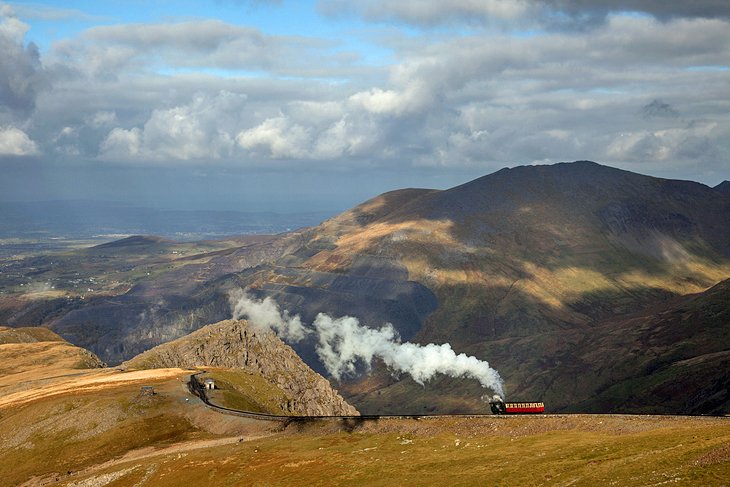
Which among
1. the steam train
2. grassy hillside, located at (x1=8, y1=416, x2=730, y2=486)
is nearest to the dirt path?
grassy hillside, located at (x1=8, y1=416, x2=730, y2=486)

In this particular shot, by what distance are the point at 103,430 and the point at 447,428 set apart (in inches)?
2695

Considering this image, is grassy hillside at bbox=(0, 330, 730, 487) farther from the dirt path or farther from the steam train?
the steam train

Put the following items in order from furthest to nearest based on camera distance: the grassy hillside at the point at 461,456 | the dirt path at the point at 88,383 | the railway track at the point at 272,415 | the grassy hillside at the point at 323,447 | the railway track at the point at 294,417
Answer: the dirt path at the point at 88,383 → the railway track at the point at 272,415 → the railway track at the point at 294,417 → the grassy hillside at the point at 323,447 → the grassy hillside at the point at 461,456

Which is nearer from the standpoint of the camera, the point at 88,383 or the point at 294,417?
the point at 294,417

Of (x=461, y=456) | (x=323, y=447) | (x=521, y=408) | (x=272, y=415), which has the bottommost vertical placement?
(x=272, y=415)

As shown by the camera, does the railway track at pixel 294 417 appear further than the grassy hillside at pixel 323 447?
Yes

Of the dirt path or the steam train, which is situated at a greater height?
the dirt path

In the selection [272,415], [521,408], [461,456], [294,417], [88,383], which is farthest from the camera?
[88,383]

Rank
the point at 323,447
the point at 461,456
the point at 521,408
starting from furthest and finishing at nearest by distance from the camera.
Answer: the point at 521,408 → the point at 323,447 → the point at 461,456

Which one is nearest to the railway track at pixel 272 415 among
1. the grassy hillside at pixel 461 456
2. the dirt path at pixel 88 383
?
the grassy hillside at pixel 461 456

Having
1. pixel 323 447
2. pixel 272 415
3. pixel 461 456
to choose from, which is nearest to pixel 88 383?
pixel 272 415

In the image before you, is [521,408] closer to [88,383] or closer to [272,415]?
[272,415]

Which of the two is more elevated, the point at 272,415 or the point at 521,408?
the point at 521,408

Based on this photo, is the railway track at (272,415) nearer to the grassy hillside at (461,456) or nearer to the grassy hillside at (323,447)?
the grassy hillside at (323,447)
